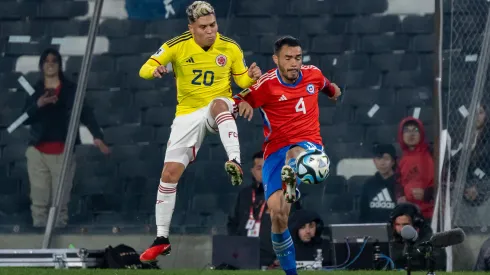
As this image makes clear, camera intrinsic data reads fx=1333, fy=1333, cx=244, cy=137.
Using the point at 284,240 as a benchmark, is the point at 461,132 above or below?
above

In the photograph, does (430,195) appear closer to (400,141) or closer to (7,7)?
(400,141)

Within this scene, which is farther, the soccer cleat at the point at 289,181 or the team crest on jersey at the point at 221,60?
the team crest on jersey at the point at 221,60

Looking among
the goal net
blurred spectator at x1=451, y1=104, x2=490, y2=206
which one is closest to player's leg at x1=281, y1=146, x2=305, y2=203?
the goal net

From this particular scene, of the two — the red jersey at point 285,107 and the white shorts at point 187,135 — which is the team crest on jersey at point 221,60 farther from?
the red jersey at point 285,107

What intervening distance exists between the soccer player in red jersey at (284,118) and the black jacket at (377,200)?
13.3ft

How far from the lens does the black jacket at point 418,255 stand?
14.1 m

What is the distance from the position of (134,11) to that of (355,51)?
285cm

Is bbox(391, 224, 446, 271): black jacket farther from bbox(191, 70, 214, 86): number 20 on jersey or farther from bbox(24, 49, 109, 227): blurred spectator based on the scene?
bbox(24, 49, 109, 227): blurred spectator

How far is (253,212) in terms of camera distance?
1505 cm

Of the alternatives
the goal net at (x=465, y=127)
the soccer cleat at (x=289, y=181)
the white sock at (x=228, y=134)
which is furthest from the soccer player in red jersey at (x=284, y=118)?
the goal net at (x=465, y=127)

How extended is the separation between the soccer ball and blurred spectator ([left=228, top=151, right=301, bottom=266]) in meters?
3.83

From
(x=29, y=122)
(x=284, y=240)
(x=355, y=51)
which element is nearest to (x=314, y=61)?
(x=355, y=51)

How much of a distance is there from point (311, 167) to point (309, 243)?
3.72 m

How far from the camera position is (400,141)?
617 inches
